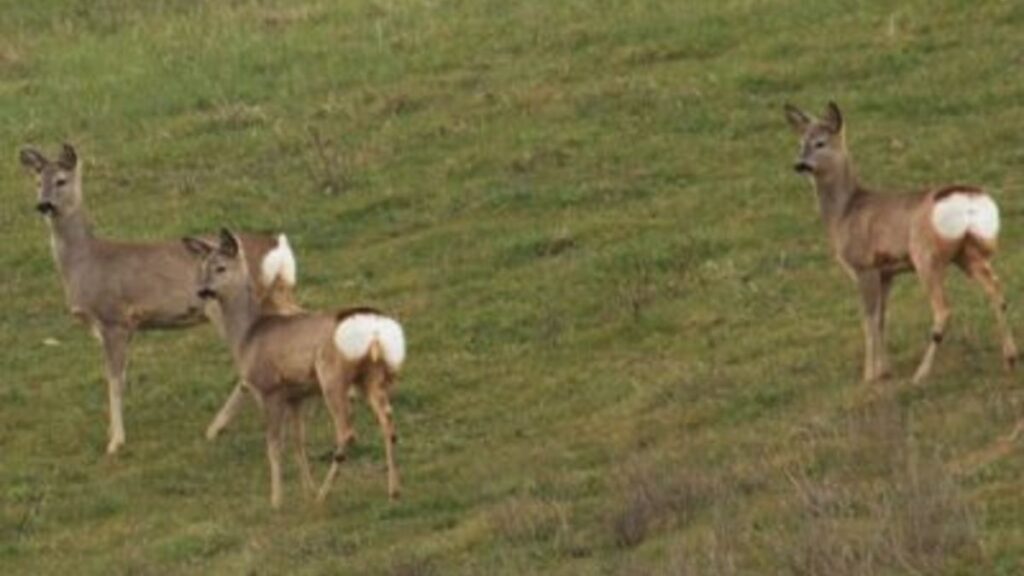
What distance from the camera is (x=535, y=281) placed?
789 inches

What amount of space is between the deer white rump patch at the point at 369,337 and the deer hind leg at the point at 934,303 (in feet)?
10.1

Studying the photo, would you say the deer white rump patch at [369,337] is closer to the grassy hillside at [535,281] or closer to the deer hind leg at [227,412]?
the grassy hillside at [535,281]

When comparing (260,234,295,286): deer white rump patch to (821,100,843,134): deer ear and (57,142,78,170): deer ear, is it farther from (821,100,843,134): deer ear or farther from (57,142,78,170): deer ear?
(821,100,843,134): deer ear

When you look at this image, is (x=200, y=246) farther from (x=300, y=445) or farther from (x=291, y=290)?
(x=291, y=290)

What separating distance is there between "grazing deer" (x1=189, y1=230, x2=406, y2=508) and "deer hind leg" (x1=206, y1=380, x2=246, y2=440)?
107 centimetres

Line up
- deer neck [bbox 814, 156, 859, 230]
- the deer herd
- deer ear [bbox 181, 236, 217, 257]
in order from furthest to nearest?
1. deer neck [bbox 814, 156, 859, 230]
2. deer ear [bbox 181, 236, 217, 257]
3. the deer herd

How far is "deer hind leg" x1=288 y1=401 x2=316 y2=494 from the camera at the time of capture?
15.5 meters

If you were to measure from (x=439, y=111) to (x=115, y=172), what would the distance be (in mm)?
3043

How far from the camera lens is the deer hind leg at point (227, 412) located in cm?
1766

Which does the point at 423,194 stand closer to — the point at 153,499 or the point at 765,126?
the point at 765,126

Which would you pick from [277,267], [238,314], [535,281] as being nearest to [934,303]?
[238,314]

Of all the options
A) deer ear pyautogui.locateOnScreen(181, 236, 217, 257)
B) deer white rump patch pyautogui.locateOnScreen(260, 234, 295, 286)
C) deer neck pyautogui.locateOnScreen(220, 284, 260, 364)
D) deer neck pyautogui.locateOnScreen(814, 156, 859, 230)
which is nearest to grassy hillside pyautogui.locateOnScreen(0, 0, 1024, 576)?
deer neck pyautogui.locateOnScreen(814, 156, 859, 230)

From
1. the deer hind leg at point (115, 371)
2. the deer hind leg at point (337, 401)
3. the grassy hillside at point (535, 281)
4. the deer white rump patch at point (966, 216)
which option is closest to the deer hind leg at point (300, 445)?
the grassy hillside at point (535, 281)

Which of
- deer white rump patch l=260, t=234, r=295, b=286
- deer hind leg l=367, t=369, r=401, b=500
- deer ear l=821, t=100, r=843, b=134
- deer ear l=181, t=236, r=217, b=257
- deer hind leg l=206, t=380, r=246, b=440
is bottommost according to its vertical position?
deer hind leg l=206, t=380, r=246, b=440
